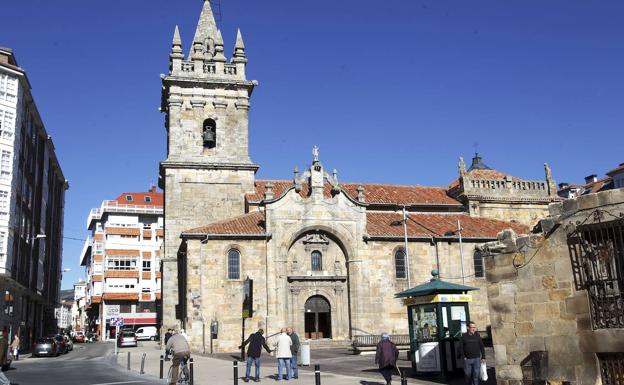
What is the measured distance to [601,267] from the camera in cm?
1179

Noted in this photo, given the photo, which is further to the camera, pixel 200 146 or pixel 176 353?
pixel 200 146

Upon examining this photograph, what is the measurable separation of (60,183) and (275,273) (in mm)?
49360

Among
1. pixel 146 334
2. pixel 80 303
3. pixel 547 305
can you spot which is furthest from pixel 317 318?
pixel 80 303

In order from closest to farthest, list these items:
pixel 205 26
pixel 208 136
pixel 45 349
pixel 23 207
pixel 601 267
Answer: pixel 601 267 → pixel 45 349 → pixel 208 136 → pixel 205 26 → pixel 23 207

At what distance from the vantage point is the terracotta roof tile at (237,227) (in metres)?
36.7

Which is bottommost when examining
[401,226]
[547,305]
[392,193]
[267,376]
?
[267,376]

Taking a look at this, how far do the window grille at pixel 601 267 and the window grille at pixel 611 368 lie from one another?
540mm

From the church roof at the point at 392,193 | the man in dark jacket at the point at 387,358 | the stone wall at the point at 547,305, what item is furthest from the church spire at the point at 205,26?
the stone wall at the point at 547,305

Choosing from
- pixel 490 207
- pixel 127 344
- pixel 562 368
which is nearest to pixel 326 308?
pixel 490 207

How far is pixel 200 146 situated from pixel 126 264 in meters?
41.5

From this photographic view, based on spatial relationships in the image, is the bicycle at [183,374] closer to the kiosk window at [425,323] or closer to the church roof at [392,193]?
the kiosk window at [425,323]

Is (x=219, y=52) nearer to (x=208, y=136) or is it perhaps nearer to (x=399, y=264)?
(x=208, y=136)

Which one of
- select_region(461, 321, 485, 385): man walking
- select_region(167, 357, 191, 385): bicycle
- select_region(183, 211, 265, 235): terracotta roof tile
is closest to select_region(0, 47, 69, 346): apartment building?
select_region(183, 211, 265, 235): terracotta roof tile

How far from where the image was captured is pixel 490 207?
45.8 meters
